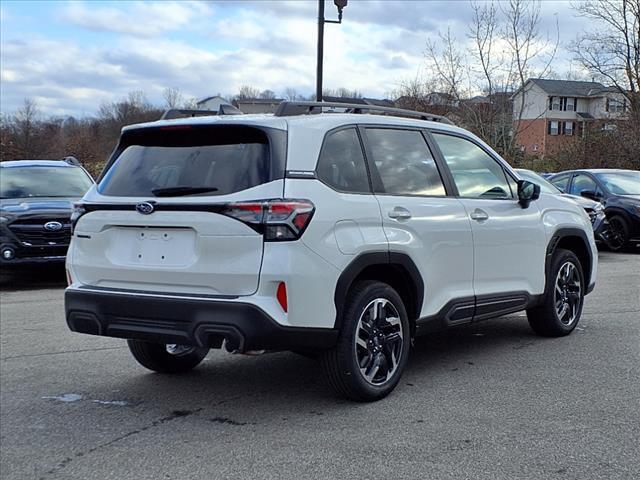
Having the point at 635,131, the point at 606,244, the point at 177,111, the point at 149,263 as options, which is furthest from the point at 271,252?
the point at 635,131

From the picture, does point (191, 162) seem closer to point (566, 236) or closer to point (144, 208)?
point (144, 208)

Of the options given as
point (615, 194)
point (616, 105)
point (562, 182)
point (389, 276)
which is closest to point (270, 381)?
point (389, 276)

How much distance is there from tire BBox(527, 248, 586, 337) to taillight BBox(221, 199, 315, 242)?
3.01 meters

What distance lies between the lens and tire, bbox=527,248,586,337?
6.47 metres

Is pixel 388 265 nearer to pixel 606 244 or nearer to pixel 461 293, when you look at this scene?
pixel 461 293

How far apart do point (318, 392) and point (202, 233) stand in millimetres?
1498

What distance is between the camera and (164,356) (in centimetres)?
563

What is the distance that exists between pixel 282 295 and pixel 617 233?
1120cm

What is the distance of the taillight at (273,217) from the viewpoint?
13.8ft

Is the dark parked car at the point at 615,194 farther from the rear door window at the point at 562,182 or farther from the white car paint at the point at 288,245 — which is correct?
the white car paint at the point at 288,245

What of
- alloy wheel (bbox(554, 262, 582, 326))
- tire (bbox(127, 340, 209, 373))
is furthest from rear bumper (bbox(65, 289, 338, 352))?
alloy wheel (bbox(554, 262, 582, 326))

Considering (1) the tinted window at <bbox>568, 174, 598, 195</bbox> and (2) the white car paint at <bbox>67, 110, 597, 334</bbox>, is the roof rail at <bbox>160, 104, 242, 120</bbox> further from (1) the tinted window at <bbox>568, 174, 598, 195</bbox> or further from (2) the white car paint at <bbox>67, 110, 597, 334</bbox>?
(1) the tinted window at <bbox>568, 174, 598, 195</bbox>

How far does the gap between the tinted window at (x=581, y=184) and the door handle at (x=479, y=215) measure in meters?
9.71

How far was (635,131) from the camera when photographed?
982 inches
